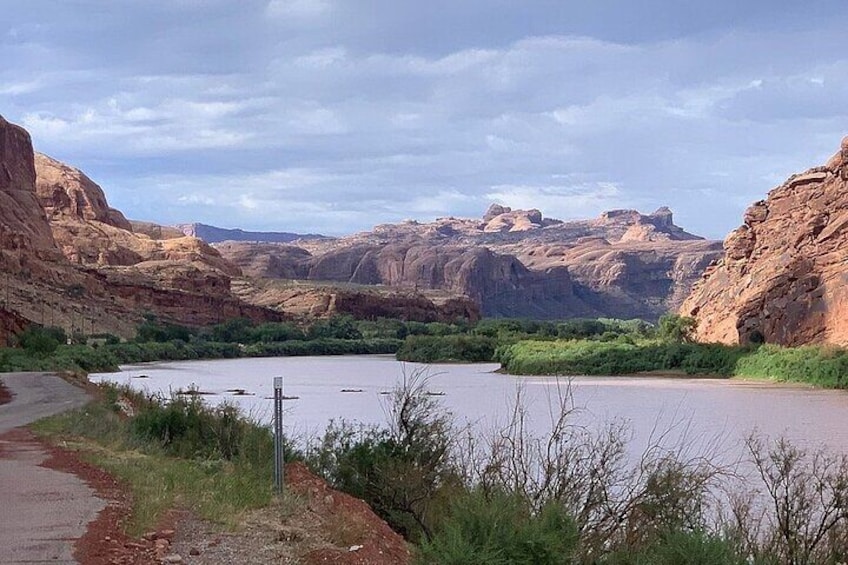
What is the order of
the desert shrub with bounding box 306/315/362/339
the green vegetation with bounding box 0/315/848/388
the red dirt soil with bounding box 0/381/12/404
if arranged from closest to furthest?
the red dirt soil with bounding box 0/381/12/404, the green vegetation with bounding box 0/315/848/388, the desert shrub with bounding box 306/315/362/339

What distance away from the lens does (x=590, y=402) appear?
131 ft

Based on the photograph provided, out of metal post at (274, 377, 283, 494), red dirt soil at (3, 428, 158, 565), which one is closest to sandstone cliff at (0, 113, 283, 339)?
red dirt soil at (3, 428, 158, 565)

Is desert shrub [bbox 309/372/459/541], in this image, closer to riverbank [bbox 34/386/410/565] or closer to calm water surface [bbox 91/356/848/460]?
riverbank [bbox 34/386/410/565]

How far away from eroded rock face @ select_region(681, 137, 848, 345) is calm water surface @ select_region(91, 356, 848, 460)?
30.8 feet

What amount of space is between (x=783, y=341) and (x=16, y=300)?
5716 cm

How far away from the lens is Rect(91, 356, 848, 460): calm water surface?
27.4m

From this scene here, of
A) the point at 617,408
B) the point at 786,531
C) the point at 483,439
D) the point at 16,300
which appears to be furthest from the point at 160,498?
the point at 16,300

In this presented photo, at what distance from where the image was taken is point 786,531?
38.7 ft

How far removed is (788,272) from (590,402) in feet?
119

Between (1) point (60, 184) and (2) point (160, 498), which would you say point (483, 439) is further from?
(1) point (60, 184)

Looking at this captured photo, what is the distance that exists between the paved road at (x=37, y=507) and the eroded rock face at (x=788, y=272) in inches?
2240

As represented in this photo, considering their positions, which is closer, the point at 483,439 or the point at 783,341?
the point at 483,439

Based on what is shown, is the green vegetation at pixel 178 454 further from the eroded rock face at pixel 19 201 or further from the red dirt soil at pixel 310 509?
the eroded rock face at pixel 19 201

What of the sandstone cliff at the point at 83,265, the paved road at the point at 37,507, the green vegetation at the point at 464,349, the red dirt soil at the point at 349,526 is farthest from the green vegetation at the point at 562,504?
the sandstone cliff at the point at 83,265
